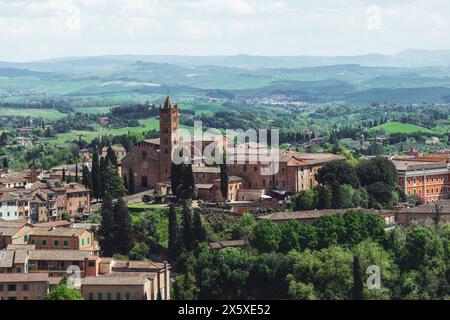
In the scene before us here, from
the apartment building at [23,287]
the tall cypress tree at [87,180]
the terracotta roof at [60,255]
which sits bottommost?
the apartment building at [23,287]

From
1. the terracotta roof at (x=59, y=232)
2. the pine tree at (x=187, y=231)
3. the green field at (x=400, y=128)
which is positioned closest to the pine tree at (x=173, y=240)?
the pine tree at (x=187, y=231)

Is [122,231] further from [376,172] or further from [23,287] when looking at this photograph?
[376,172]

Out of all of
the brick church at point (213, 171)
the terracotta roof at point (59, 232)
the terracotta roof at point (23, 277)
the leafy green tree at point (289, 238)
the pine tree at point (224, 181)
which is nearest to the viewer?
the terracotta roof at point (23, 277)

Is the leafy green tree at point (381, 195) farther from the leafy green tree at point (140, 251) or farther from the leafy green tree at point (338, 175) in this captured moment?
the leafy green tree at point (140, 251)

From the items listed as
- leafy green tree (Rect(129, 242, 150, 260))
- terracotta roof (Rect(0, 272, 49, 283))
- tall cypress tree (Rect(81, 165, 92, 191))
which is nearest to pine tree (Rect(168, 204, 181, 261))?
leafy green tree (Rect(129, 242, 150, 260))

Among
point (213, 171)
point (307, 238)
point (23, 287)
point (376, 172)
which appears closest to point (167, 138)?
point (213, 171)

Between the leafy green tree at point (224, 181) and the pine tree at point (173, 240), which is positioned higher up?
the leafy green tree at point (224, 181)
